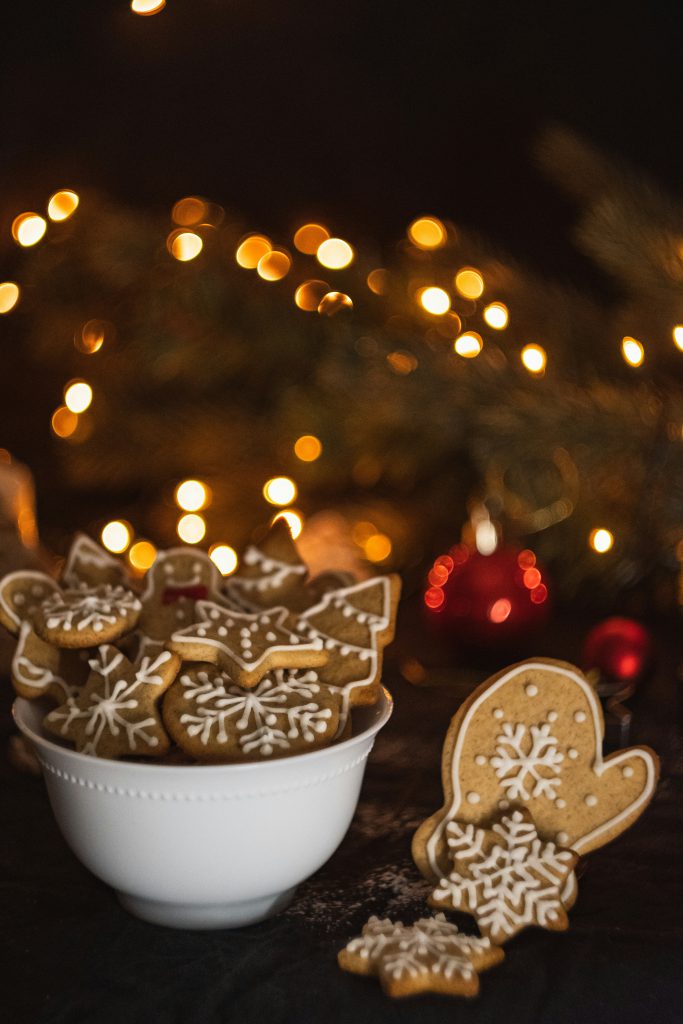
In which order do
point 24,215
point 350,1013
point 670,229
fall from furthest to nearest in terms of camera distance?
point 24,215 < point 670,229 < point 350,1013

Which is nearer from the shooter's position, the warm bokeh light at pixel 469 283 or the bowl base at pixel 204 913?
the bowl base at pixel 204 913

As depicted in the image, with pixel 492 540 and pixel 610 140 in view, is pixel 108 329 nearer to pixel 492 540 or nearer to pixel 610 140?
pixel 492 540

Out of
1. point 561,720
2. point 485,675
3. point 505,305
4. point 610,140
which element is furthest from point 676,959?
point 610,140

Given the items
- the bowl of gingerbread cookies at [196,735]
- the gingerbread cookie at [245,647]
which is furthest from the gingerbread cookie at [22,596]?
the gingerbread cookie at [245,647]

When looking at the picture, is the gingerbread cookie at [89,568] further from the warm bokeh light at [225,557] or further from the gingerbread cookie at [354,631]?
the warm bokeh light at [225,557]

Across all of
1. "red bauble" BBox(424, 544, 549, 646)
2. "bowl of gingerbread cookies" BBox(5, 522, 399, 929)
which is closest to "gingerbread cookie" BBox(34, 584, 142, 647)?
"bowl of gingerbread cookies" BBox(5, 522, 399, 929)

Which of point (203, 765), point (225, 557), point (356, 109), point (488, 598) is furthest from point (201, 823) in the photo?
point (356, 109)

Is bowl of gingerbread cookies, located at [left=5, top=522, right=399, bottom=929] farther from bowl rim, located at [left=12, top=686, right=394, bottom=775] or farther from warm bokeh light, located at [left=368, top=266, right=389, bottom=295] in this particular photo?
warm bokeh light, located at [left=368, top=266, right=389, bottom=295]
